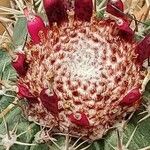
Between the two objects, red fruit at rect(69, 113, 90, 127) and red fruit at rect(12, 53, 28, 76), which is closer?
red fruit at rect(69, 113, 90, 127)

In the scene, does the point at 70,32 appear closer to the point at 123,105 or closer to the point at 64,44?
the point at 64,44

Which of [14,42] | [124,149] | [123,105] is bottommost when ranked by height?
[124,149]

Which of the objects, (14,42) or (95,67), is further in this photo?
(14,42)

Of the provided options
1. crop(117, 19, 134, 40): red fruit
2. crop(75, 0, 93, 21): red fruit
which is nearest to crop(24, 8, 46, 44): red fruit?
crop(75, 0, 93, 21): red fruit

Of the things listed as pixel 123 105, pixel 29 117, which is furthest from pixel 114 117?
pixel 29 117

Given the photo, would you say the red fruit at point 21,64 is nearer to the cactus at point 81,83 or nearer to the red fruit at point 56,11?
the cactus at point 81,83

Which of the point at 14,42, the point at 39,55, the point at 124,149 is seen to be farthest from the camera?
the point at 14,42

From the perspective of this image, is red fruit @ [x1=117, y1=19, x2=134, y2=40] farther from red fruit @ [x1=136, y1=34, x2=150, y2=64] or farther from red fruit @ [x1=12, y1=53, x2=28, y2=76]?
red fruit @ [x1=12, y1=53, x2=28, y2=76]
